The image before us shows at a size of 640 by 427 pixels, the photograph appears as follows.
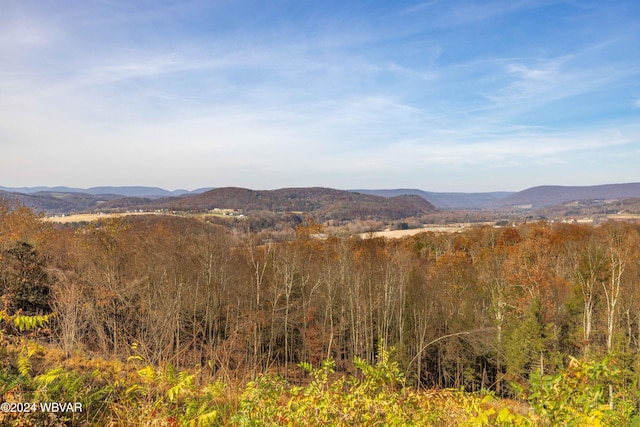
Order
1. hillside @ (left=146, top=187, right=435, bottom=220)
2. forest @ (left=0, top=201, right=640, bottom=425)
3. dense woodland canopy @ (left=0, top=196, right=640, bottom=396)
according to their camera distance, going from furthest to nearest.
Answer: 1. hillside @ (left=146, top=187, right=435, bottom=220)
2. dense woodland canopy @ (left=0, top=196, right=640, bottom=396)
3. forest @ (left=0, top=201, right=640, bottom=425)

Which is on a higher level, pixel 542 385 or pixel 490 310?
pixel 542 385

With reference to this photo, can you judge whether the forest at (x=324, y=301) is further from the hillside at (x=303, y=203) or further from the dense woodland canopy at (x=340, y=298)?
the hillside at (x=303, y=203)

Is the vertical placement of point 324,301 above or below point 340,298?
below

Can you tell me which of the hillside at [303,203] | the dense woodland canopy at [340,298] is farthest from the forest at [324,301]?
the hillside at [303,203]

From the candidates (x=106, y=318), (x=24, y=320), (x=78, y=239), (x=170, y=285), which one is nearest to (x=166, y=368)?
(x=24, y=320)

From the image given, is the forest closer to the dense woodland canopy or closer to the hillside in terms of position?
the dense woodland canopy

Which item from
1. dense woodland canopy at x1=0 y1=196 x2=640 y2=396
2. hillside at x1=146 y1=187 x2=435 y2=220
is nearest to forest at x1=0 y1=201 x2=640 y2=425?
dense woodland canopy at x1=0 y1=196 x2=640 y2=396

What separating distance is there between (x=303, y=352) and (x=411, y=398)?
24.0 meters

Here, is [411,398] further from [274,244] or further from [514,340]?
[274,244]

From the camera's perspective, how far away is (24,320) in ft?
17.7

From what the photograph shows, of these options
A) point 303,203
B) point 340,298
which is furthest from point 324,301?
point 303,203

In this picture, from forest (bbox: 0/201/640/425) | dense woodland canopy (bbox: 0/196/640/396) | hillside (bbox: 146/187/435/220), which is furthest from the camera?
hillside (bbox: 146/187/435/220)

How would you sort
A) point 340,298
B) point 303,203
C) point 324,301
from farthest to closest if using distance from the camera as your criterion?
point 303,203
point 340,298
point 324,301

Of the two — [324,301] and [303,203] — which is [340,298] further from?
[303,203]
